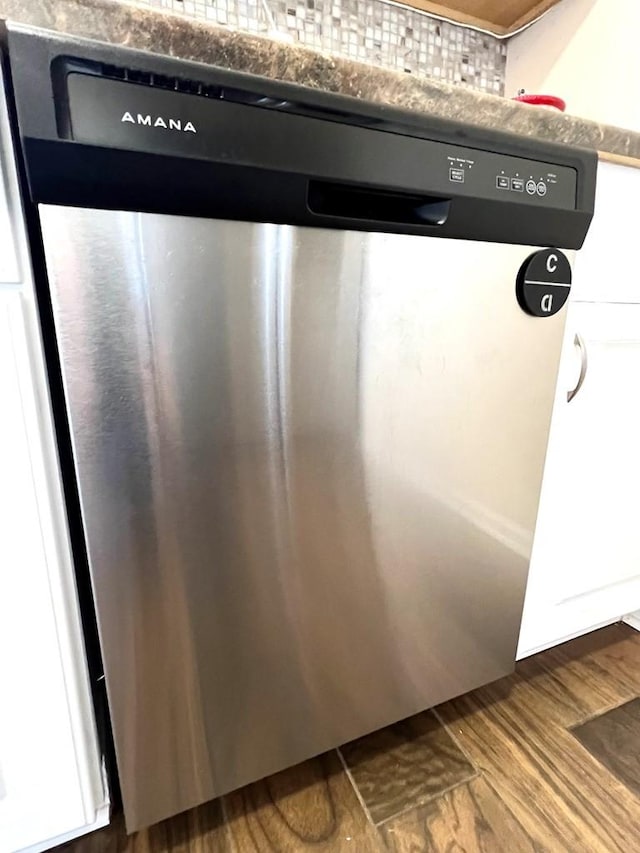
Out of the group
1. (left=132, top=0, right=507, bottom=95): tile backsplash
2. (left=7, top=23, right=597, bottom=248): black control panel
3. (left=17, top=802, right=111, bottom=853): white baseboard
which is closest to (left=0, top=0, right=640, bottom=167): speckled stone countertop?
(left=7, top=23, right=597, bottom=248): black control panel

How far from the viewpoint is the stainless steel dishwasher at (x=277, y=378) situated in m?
0.45

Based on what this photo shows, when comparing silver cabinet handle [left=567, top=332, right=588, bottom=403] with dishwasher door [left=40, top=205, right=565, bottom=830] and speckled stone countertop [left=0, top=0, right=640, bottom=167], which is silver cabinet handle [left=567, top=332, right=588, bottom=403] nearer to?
dishwasher door [left=40, top=205, right=565, bottom=830]

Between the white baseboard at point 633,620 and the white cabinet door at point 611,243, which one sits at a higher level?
the white cabinet door at point 611,243

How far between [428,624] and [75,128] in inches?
29.1

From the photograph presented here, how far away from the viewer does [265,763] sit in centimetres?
71

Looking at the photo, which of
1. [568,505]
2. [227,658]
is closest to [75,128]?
[227,658]

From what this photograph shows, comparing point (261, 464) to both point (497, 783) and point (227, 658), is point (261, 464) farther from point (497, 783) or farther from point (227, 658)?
point (497, 783)

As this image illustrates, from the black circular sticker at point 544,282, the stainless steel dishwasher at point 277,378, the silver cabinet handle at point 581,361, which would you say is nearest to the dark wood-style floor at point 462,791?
the stainless steel dishwasher at point 277,378

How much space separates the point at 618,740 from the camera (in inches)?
34.9

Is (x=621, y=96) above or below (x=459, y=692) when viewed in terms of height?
above

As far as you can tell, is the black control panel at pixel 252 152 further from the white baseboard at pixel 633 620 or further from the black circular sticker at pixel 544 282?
the white baseboard at pixel 633 620

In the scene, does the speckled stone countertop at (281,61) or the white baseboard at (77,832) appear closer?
the speckled stone countertop at (281,61)

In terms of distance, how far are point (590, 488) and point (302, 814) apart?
2.28 ft

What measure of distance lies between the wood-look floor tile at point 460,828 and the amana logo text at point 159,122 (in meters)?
0.91
